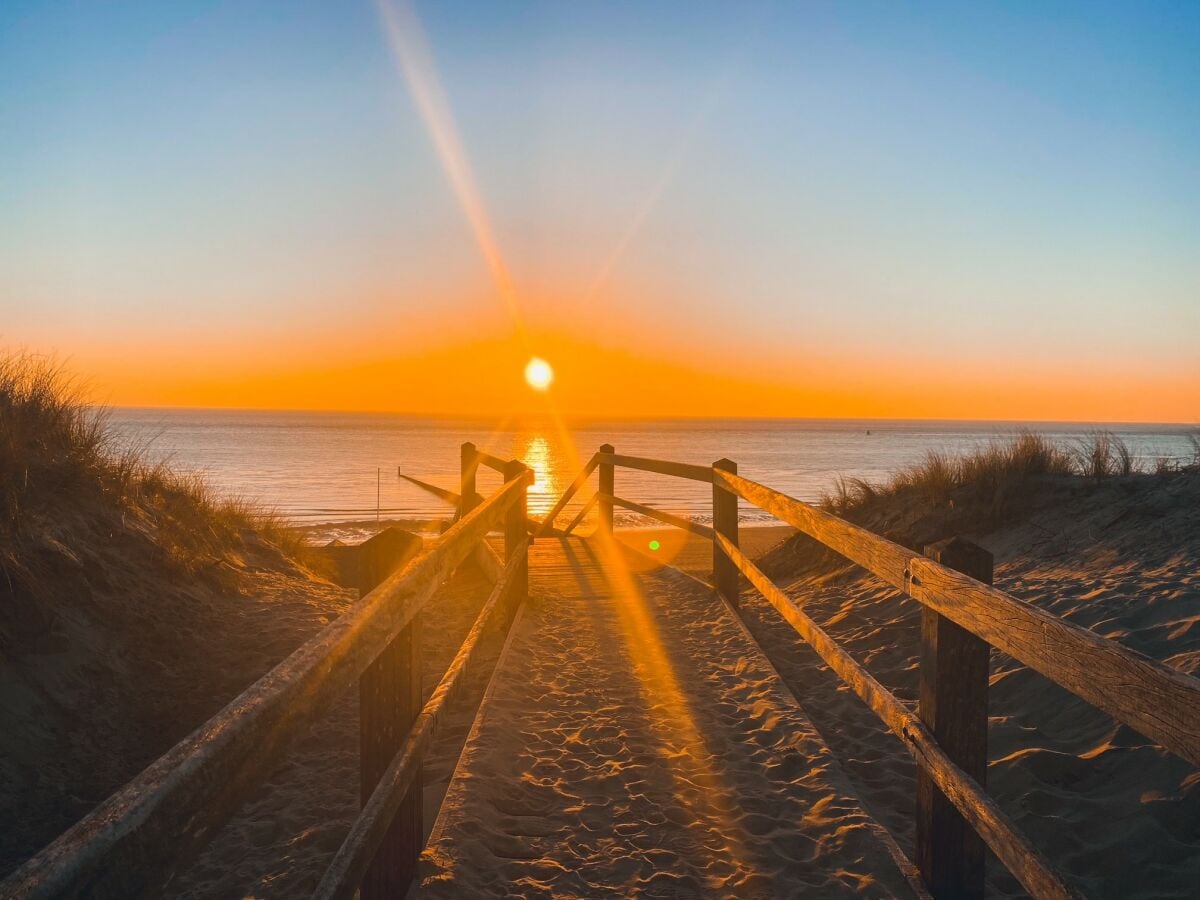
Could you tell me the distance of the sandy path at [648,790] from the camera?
10.3ft

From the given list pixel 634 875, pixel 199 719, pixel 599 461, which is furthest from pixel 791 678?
pixel 599 461

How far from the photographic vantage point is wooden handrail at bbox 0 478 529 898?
39.7 inches

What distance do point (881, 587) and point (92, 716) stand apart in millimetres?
6732

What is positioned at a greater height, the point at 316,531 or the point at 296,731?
the point at 296,731

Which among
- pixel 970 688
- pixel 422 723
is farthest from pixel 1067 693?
pixel 422 723

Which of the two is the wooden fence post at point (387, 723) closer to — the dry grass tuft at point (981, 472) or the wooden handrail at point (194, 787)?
the wooden handrail at point (194, 787)

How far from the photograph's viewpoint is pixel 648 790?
3873 millimetres

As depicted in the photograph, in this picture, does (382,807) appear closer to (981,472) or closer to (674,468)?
(674,468)

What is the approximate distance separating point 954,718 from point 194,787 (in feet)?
7.98

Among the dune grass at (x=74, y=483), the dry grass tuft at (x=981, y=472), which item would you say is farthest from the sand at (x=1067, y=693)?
the dune grass at (x=74, y=483)

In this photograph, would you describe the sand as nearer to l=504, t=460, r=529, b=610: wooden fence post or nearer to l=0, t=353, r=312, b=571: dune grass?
l=504, t=460, r=529, b=610: wooden fence post

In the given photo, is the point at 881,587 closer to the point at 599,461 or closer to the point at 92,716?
the point at 599,461

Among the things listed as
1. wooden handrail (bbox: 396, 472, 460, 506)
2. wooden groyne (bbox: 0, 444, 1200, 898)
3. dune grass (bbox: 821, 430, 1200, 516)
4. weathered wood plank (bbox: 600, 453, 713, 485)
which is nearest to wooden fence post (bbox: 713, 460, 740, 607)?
weathered wood plank (bbox: 600, 453, 713, 485)

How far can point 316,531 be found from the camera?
736 inches
